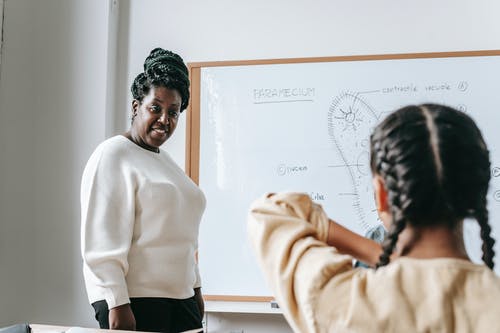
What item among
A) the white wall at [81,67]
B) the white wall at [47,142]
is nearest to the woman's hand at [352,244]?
the white wall at [81,67]

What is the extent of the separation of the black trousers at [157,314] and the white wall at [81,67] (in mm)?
890

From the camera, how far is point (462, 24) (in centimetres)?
238

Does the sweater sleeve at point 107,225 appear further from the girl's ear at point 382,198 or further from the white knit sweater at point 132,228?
the girl's ear at point 382,198

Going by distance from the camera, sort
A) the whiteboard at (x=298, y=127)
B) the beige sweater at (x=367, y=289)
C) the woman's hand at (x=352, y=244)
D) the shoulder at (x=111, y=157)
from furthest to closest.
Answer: the whiteboard at (x=298, y=127) → the shoulder at (x=111, y=157) → the woman's hand at (x=352, y=244) → the beige sweater at (x=367, y=289)

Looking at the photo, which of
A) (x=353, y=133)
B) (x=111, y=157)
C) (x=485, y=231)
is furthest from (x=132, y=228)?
(x=353, y=133)

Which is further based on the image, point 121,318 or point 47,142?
point 47,142

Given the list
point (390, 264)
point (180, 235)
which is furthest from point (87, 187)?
point (390, 264)

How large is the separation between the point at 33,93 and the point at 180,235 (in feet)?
4.66

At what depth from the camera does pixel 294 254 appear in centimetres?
76

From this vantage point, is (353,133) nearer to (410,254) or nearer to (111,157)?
(111,157)

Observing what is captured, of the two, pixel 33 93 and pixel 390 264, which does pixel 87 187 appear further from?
pixel 33 93

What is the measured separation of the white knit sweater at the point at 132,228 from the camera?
140cm

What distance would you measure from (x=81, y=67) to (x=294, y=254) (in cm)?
206

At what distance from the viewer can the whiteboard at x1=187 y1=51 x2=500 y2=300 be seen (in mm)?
2332
